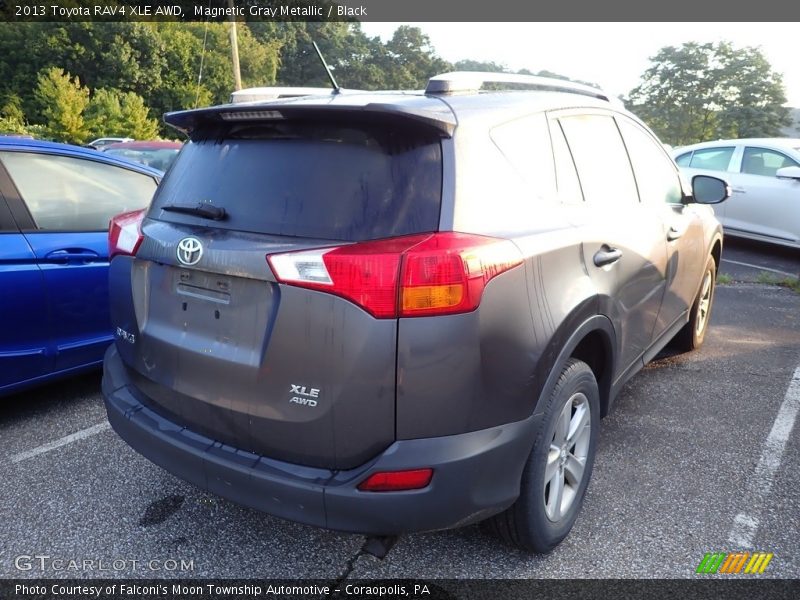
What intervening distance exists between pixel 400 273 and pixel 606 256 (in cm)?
115

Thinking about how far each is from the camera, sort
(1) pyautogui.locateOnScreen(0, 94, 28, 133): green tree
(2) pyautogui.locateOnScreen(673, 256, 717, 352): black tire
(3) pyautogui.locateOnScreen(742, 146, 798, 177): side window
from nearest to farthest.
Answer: (2) pyautogui.locateOnScreen(673, 256, 717, 352): black tire < (3) pyautogui.locateOnScreen(742, 146, 798, 177): side window < (1) pyautogui.locateOnScreen(0, 94, 28, 133): green tree

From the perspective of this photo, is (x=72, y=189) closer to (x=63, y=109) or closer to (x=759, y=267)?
(x=759, y=267)

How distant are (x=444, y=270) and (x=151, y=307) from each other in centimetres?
113

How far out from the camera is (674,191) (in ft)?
12.4

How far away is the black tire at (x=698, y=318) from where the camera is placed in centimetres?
447

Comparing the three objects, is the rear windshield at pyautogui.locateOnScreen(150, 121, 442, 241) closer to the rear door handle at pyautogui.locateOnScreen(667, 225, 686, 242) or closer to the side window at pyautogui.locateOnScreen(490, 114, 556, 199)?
the side window at pyautogui.locateOnScreen(490, 114, 556, 199)

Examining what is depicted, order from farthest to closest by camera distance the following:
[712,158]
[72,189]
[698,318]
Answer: [712,158]
[698,318]
[72,189]

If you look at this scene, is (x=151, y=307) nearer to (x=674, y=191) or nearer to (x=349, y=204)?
(x=349, y=204)

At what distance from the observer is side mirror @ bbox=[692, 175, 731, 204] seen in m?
3.94

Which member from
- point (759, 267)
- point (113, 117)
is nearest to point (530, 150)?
point (759, 267)

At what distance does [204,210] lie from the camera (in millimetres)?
2121

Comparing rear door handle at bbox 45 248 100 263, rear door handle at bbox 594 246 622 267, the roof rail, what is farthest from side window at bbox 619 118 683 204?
rear door handle at bbox 45 248 100 263

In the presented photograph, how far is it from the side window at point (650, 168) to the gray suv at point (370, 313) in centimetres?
102

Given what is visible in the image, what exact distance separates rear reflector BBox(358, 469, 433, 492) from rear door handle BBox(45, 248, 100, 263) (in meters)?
2.48
